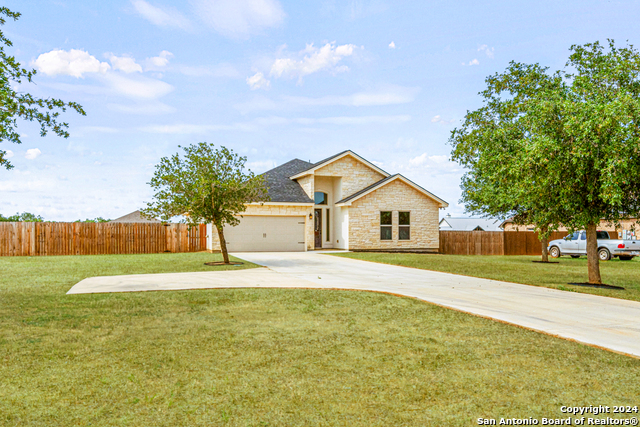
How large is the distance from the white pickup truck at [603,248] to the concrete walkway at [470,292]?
15666 mm

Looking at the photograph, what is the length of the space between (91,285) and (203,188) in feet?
18.5

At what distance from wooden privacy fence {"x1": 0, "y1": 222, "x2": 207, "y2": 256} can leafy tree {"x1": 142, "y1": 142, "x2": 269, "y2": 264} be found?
1106 centimetres

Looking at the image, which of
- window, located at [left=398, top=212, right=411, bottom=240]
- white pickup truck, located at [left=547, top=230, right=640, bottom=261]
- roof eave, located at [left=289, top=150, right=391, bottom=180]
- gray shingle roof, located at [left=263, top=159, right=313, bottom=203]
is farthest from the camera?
window, located at [left=398, top=212, right=411, bottom=240]

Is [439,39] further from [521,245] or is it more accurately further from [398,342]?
[521,245]

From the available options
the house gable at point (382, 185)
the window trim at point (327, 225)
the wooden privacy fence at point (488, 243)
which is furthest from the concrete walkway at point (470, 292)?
the wooden privacy fence at point (488, 243)

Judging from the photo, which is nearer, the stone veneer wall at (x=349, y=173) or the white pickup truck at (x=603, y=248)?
the white pickup truck at (x=603, y=248)

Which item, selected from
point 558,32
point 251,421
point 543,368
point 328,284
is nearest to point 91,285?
point 328,284

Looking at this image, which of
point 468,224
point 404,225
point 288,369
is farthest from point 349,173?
point 468,224

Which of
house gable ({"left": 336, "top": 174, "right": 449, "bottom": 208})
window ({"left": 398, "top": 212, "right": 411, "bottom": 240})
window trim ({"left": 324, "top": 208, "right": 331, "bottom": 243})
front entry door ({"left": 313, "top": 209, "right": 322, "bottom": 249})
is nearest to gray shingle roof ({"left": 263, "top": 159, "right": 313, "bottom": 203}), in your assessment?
front entry door ({"left": 313, "top": 209, "right": 322, "bottom": 249})

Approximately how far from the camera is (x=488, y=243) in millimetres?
30141

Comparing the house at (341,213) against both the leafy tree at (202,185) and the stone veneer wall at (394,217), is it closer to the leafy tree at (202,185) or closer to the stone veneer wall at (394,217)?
the stone veneer wall at (394,217)

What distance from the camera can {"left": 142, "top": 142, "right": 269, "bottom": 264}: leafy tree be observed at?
51.8ft

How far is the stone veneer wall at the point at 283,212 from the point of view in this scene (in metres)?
24.9

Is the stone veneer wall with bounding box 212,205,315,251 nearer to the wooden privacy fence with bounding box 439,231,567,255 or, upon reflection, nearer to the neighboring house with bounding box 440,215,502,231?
the wooden privacy fence with bounding box 439,231,567,255
